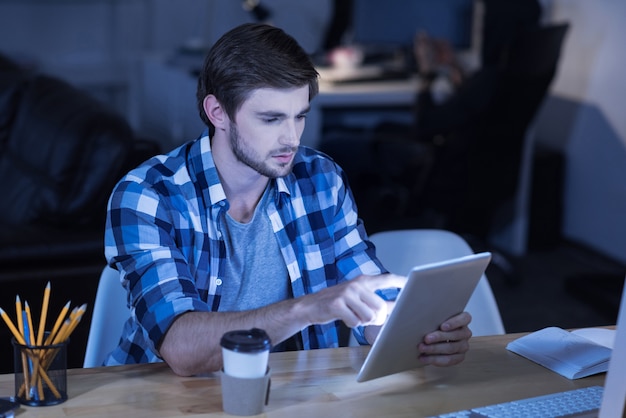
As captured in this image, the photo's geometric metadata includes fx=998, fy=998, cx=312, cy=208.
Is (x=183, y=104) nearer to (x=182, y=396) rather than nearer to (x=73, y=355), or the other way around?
(x=73, y=355)

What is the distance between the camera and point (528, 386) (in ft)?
5.06

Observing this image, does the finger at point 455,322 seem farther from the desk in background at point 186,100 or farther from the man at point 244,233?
the desk in background at point 186,100

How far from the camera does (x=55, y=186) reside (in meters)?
3.12

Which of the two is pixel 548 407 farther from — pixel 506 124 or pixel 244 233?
pixel 506 124

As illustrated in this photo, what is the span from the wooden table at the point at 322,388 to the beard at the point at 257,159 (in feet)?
1.06

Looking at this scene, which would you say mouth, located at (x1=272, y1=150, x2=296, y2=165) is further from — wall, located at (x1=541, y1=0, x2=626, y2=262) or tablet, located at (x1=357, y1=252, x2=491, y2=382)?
wall, located at (x1=541, y1=0, x2=626, y2=262)

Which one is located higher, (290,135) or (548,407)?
(290,135)

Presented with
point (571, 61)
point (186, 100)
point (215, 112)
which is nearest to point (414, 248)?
point (215, 112)

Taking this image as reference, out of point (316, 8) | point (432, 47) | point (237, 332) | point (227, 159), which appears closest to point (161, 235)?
point (227, 159)

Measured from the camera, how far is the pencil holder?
1.38 metres

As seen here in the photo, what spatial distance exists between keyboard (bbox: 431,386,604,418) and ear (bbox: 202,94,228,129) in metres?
0.69

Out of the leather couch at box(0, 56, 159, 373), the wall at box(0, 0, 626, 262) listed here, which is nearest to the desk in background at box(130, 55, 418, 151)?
the wall at box(0, 0, 626, 262)

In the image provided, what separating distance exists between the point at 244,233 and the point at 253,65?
30 centimetres

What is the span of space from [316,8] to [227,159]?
118 inches
